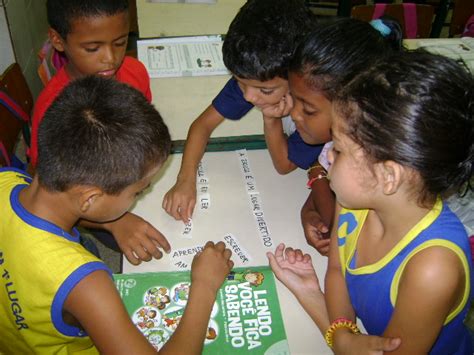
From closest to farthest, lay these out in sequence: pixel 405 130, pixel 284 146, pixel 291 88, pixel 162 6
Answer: pixel 405 130, pixel 291 88, pixel 284 146, pixel 162 6

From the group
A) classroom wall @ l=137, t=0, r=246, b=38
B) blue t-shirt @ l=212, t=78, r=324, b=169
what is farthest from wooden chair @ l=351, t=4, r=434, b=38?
blue t-shirt @ l=212, t=78, r=324, b=169

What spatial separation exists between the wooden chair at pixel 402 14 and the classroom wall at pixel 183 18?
0.62 metres

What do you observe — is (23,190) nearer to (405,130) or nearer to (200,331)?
(200,331)

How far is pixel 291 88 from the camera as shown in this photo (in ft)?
3.61

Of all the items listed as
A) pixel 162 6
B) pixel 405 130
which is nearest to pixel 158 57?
pixel 162 6

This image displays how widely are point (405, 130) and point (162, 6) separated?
1.87 meters

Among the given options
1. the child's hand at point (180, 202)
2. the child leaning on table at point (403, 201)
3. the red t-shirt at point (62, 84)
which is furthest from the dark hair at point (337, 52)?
the red t-shirt at point (62, 84)

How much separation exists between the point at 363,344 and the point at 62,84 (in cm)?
115

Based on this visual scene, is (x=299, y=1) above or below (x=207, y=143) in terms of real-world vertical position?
above

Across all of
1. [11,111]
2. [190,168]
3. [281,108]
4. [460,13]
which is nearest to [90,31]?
[11,111]

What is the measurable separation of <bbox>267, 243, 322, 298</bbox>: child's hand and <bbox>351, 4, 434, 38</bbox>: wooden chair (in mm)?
1394

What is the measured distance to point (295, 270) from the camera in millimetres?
1042

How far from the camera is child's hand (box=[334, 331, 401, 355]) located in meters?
0.82

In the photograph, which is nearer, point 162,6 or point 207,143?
point 207,143
